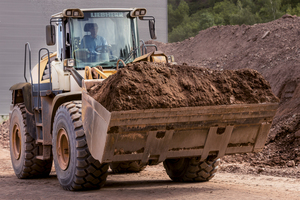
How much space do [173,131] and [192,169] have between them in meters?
1.78

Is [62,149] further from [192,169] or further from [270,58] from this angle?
[270,58]

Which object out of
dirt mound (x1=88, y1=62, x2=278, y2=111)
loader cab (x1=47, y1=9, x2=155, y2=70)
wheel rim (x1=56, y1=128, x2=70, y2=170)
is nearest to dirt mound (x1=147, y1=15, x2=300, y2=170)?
dirt mound (x1=88, y1=62, x2=278, y2=111)

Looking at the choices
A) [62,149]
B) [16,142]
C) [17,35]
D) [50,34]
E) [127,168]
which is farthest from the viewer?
[17,35]

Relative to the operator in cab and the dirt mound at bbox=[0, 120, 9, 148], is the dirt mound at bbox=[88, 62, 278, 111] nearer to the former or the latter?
the operator in cab

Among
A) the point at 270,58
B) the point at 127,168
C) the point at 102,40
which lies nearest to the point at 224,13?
the point at 270,58

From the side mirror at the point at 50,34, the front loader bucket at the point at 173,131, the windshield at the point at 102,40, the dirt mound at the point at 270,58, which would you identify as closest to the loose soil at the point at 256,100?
the dirt mound at the point at 270,58

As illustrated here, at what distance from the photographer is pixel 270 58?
17.2 meters

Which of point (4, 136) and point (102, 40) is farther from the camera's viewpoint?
point (4, 136)

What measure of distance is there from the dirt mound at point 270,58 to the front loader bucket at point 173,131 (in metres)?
3.88

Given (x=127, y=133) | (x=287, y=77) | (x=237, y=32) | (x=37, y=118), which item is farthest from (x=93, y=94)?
(x=237, y=32)

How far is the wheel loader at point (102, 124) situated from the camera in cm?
562

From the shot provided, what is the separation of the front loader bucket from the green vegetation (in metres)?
35.8

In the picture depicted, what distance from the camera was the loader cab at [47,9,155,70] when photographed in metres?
7.71

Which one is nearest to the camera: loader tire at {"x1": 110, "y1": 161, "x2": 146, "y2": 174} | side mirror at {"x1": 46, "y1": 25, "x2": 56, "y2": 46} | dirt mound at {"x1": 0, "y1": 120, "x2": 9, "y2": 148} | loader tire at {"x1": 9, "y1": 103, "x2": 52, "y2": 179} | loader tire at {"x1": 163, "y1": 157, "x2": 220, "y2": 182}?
→ loader tire at {"x1": 163, "y1": 157, "x2": 220, "y2": 182}
